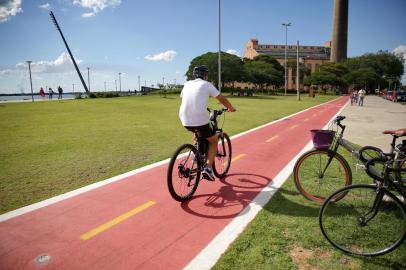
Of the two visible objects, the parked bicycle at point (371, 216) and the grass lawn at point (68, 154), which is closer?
the parked bicycle at point (371, 216)

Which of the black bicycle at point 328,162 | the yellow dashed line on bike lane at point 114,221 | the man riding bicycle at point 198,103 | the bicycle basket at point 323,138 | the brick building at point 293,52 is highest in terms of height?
the brick building at point 293,52

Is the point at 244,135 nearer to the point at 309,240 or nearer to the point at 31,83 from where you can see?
the point at 309,240

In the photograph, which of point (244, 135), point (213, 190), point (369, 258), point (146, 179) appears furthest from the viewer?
point (244, 135)

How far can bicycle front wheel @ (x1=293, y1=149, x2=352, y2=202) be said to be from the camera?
15.0 ft

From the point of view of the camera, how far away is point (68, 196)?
16.8 feet

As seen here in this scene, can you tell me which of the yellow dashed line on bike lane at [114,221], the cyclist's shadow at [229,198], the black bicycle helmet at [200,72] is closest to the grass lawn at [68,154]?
the yellow dashed line on bike lane at [114,221]

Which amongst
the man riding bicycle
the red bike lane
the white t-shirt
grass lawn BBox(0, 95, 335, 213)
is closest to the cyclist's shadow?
the red bike lane

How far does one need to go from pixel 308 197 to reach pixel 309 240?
1.42 metres

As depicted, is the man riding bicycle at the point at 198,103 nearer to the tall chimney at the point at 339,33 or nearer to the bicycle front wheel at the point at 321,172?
the bicycle front wheel at the point at 321,172

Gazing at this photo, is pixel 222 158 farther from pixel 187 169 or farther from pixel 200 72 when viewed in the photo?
pixel 200 72

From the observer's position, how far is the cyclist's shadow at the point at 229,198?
15.0 feet

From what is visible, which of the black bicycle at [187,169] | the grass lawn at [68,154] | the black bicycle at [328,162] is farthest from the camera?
the grass lawn at [68,154]

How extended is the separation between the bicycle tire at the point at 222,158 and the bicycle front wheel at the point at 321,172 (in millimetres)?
1690

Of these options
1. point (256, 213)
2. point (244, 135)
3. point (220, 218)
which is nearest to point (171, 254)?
point (220, 218)
